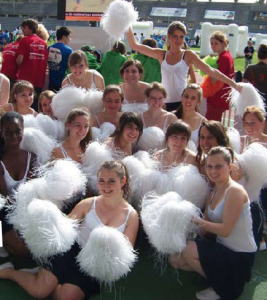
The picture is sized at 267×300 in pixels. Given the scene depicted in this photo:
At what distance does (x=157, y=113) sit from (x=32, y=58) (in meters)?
2.11

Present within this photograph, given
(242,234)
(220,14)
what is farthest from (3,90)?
(220,14)

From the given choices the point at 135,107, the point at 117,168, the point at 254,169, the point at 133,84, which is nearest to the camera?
the point at 117,168

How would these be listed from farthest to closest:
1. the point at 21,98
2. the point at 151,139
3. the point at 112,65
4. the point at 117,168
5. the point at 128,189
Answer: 1. the point at 112,65
2. the point at 21,98
3. the point at 151,139
4. the point at 128,189
5. the point at 117,168

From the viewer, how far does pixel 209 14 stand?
5419 centimetres

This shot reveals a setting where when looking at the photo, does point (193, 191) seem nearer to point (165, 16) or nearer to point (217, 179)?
point (217, 179)

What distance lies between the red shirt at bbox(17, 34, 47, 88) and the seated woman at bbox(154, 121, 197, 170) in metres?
2.63

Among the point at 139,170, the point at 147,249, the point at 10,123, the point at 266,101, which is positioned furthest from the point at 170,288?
the point at 266,101

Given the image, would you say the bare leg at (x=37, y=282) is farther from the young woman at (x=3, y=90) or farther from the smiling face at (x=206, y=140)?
the young woman at (x=3, y=90)

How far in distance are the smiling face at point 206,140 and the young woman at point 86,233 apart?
727 mm

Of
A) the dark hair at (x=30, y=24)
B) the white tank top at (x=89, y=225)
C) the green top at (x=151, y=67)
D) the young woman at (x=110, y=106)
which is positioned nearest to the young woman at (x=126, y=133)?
the young woman at (x=110, y=106)

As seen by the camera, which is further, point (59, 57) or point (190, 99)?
point (59, 57)

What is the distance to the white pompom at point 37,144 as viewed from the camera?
3080 mm

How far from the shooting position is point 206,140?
3088 mm

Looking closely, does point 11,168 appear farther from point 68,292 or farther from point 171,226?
point 171,226
